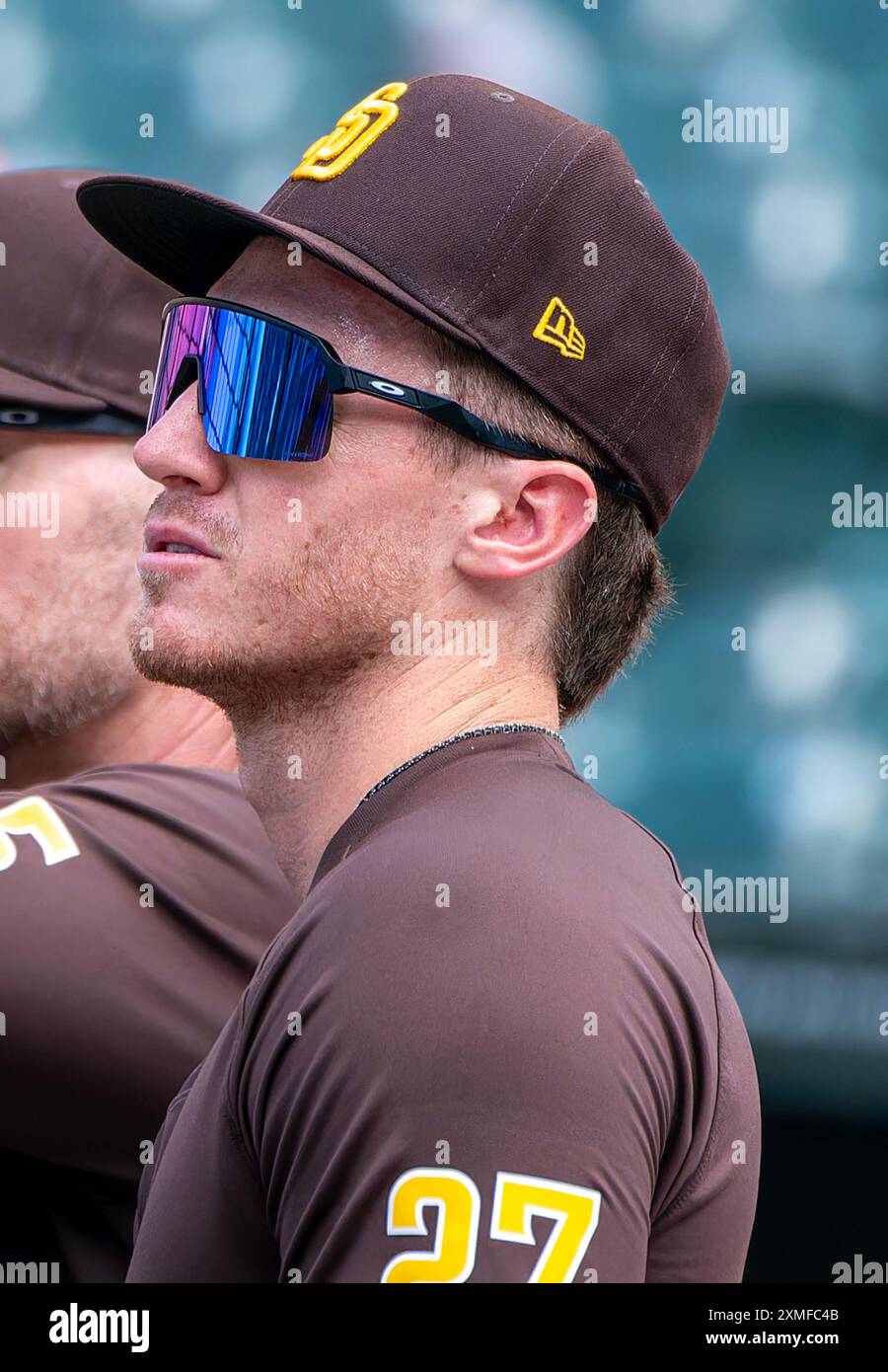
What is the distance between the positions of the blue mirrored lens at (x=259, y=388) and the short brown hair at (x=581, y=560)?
96 millimetres

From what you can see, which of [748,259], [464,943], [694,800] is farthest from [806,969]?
[464,943]

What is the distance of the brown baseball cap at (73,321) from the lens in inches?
73.5

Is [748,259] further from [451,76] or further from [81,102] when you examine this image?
[451,76]

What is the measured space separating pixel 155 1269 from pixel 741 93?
3.16 m

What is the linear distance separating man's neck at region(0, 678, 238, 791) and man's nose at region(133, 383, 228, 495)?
1.86 feet

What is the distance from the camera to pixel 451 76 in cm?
148

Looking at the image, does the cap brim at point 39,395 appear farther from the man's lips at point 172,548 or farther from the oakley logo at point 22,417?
the man's lips at point 172,548

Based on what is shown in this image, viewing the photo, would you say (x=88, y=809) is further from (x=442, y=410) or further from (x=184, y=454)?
(x=442, y=410)

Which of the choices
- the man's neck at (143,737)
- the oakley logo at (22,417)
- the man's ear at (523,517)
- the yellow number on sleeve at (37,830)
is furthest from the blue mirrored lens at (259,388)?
the man's neck at (143,737)

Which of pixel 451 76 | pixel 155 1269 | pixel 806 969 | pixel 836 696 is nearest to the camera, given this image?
pixel 155 1269

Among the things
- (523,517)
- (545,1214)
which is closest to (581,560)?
(523,517)

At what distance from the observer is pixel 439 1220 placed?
0.91 metres

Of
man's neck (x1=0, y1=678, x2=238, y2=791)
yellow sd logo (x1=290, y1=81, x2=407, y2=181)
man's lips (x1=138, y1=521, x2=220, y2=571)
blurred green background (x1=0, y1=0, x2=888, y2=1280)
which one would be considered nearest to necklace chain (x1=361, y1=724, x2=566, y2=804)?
man's lips (x1=138, y1=521, x2=220, y2=571)

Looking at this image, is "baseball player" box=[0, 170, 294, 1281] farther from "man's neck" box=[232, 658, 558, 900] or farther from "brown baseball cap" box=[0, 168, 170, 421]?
"man's neck" box=[232, 658, 558, 900]
